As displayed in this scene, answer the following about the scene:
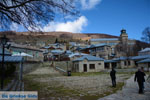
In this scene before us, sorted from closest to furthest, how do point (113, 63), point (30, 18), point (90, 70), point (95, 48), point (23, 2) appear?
point (23, 2) < point (30, 18) < point (90, 70) < point (113, 63) < point (95, 48)

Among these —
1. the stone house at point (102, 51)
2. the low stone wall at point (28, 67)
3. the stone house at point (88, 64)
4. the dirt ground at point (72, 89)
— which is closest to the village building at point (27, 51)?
the low stone wall at point (28, 67)

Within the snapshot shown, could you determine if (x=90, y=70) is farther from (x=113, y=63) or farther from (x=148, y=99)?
(x=148, y=99)

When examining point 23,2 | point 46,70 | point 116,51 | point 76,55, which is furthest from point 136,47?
point 23,2

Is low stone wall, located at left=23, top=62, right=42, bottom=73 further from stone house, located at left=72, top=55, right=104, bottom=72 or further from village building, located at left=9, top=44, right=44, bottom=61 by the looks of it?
stone house, located at left=72, top=55, right=104, bottom=72

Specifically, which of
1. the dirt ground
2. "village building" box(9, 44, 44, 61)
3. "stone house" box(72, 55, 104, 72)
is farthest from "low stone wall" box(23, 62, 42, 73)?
the dirt ground

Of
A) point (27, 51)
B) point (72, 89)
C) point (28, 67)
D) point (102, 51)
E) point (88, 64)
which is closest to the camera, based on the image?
point (72, 89)

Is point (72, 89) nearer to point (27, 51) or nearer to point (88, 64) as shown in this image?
point (88, 64)

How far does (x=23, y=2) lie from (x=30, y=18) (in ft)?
3.53

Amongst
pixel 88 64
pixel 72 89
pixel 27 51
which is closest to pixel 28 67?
pixel 27 51

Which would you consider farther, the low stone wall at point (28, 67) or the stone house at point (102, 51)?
the stone house at point (102, 51)

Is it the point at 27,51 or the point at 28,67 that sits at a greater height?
the point at 27,51

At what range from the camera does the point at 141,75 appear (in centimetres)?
707

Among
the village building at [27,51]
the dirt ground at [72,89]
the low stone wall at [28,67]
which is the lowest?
the dirt ground at [72,89]

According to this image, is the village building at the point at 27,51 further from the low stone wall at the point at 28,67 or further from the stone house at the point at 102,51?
the stone house at the point at 102,51
